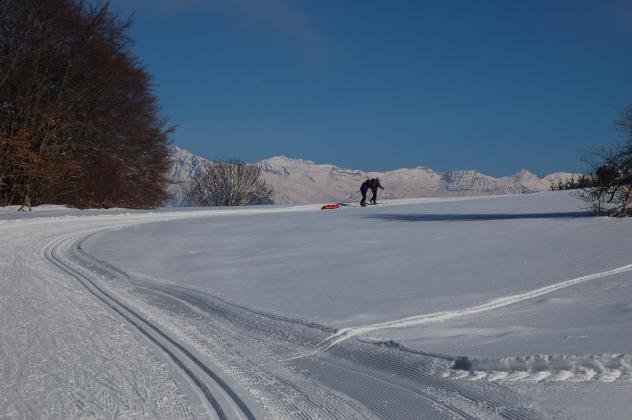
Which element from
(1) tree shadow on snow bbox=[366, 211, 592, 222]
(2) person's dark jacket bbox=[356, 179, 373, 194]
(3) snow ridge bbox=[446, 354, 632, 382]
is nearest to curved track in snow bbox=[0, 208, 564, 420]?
(3) snow ridge bbox=[446, 354, 632, 382]

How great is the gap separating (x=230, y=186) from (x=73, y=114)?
3133 centimetres

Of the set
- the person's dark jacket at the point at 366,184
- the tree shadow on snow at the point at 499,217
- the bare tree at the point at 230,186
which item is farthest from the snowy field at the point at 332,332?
the bare tree at the point at 230,186

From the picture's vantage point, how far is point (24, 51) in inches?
1109

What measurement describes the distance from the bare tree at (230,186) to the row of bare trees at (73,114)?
2395 cm

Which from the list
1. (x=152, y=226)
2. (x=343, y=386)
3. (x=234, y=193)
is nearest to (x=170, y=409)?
(x=343, y=386)

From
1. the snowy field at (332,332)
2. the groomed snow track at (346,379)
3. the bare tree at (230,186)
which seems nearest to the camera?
the groomed snow track at (346,379)

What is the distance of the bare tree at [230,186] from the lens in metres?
61.4

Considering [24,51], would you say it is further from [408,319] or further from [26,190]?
[408,319]

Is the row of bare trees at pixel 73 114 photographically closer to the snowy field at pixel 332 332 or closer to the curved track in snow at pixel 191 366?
the snowy field at pixel 332 332

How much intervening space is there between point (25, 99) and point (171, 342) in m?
26.7

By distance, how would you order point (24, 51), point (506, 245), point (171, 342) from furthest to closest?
point (24, 51)
point (506, 245)
point (171, 342)

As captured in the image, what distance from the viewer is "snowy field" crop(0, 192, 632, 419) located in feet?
13.6

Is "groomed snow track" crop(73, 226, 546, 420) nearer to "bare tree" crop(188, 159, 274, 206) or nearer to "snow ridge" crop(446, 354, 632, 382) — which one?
"snow ridge" crop(446, 354, 632, 382)

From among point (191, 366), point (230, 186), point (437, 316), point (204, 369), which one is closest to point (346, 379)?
point (204, 369)
